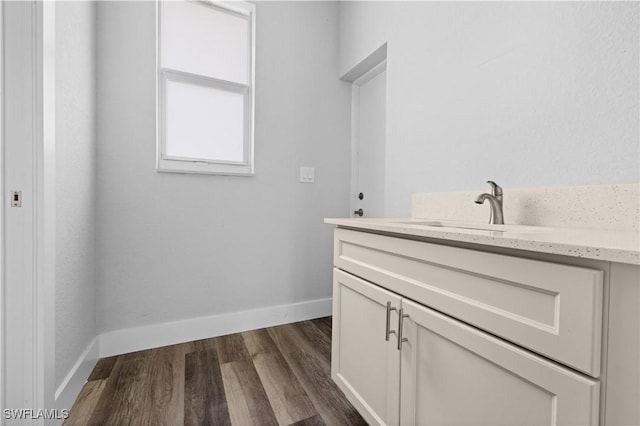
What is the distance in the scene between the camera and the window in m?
1.80

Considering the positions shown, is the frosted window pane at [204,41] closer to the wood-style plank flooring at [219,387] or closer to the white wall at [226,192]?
the white wall at [226,192]

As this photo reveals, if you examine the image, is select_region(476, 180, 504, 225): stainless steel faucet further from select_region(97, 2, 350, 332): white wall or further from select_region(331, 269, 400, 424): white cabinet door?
select_region(97, 2, 350, 332): white wall

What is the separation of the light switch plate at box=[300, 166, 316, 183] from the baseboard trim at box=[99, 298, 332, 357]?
98cm

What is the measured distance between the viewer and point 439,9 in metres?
1.45

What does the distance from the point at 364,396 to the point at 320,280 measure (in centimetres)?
130

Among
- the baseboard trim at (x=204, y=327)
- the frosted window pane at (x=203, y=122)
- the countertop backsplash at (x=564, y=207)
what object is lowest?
the baseboard trim at (x=204, y=327)

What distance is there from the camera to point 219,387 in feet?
4.50

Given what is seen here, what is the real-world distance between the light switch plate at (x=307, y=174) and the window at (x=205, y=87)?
0.40 m

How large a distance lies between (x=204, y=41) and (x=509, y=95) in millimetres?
1856

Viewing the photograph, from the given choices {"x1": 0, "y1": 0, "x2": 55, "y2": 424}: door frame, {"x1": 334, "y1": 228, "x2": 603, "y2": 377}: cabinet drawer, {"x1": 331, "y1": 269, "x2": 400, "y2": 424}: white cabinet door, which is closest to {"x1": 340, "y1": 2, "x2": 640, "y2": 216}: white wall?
{"x1": 334, "y1": 228, "x2": 603, "y2": 377}: cabinet drawer

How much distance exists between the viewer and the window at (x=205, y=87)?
1.80 metres

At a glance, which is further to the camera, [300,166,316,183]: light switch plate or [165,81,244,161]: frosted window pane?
[300,166,316,183]: light switch plate

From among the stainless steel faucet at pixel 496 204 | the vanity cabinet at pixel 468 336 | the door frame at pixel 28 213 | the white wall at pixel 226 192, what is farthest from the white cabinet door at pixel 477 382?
the white wall at pixel 226 192

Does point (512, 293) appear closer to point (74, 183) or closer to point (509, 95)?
point (509, 95)
